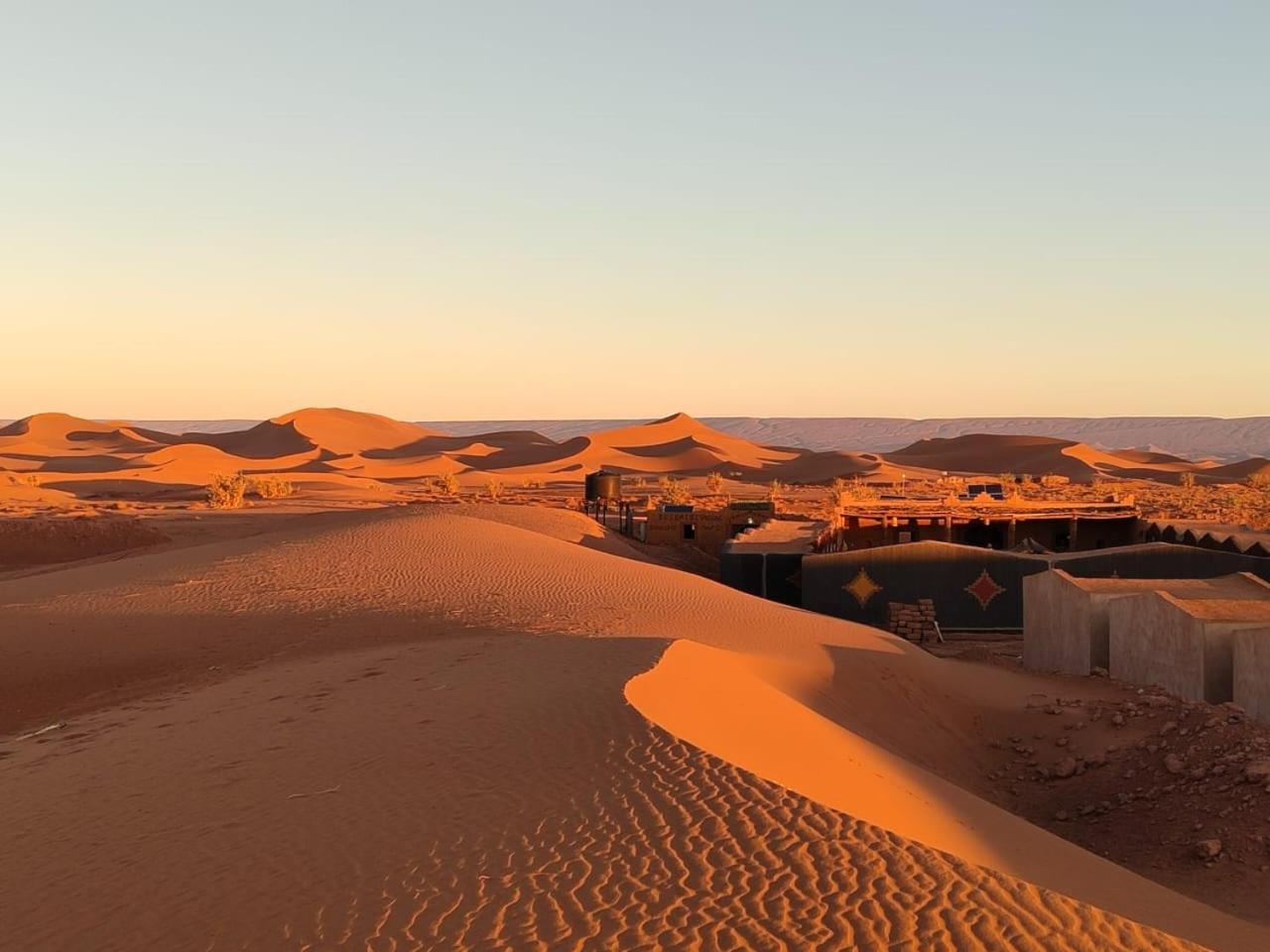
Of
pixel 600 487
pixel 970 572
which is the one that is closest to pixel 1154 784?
pixel 970 572

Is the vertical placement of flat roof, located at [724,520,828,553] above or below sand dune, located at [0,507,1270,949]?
below

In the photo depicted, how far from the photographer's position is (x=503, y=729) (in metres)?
11.0

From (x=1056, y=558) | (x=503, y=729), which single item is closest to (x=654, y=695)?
(x=503, y=729)

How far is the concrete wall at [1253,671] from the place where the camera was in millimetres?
15211

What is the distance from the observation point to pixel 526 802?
863 centimetres

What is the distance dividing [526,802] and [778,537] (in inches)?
1078

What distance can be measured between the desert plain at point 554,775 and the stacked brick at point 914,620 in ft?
8.36

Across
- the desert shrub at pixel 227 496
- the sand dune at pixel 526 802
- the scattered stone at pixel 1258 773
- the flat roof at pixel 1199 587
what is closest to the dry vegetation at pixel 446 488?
the desert shrub at pixel 227 496

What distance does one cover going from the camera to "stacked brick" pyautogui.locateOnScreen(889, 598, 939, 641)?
27.3 m

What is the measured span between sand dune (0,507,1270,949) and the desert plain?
0.12ft

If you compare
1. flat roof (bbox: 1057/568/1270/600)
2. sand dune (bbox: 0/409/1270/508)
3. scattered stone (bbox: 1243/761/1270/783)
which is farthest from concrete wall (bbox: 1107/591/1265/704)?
sand dune (bbox: 0/409/1270/508)

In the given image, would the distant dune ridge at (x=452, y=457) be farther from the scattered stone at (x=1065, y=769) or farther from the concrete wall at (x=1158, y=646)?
the scattered stone at (x=1065, y=769)

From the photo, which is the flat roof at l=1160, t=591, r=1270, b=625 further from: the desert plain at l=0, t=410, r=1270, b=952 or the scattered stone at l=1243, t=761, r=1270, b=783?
the scattered stone at l=1243, t=761, r=1270, b=783

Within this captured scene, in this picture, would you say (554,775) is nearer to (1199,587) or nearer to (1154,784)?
(1154,784)
